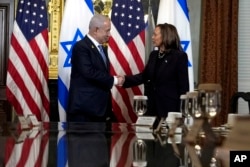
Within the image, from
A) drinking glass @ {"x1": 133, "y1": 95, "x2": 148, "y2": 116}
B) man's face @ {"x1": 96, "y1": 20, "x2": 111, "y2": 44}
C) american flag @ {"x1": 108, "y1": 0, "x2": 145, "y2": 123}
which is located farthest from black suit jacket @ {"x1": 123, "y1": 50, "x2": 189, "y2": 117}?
drinking glass @ {"x1": 133, "y1": 95, "x2": 148, "y2": 116}

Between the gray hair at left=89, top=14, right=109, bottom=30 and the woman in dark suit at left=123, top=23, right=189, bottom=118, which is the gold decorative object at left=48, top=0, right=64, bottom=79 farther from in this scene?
the woman in dark suit at left=123, top=23, right=189, bottom=118

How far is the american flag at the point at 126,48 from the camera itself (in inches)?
221

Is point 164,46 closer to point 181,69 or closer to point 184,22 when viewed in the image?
point 181,69

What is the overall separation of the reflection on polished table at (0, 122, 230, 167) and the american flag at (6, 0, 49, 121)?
2.45 m

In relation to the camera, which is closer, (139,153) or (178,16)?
(139,153)

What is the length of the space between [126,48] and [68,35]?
68 cm

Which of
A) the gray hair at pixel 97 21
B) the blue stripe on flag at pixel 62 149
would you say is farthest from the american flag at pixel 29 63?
the blue stripe on flag at pixel 62 149

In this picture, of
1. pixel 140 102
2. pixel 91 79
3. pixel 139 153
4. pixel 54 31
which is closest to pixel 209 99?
pixel 139 153

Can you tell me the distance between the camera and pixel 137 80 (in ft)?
16.4

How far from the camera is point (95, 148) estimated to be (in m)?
2.19

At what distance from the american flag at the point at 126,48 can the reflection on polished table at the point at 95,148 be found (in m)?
2.49

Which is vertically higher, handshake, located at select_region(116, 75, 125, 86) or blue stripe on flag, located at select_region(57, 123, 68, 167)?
handshake, located at select_region(116, 75, 125, 86)

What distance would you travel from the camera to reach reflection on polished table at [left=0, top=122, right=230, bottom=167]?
5.60 feet

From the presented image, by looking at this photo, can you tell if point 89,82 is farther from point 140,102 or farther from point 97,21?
point 140,102
